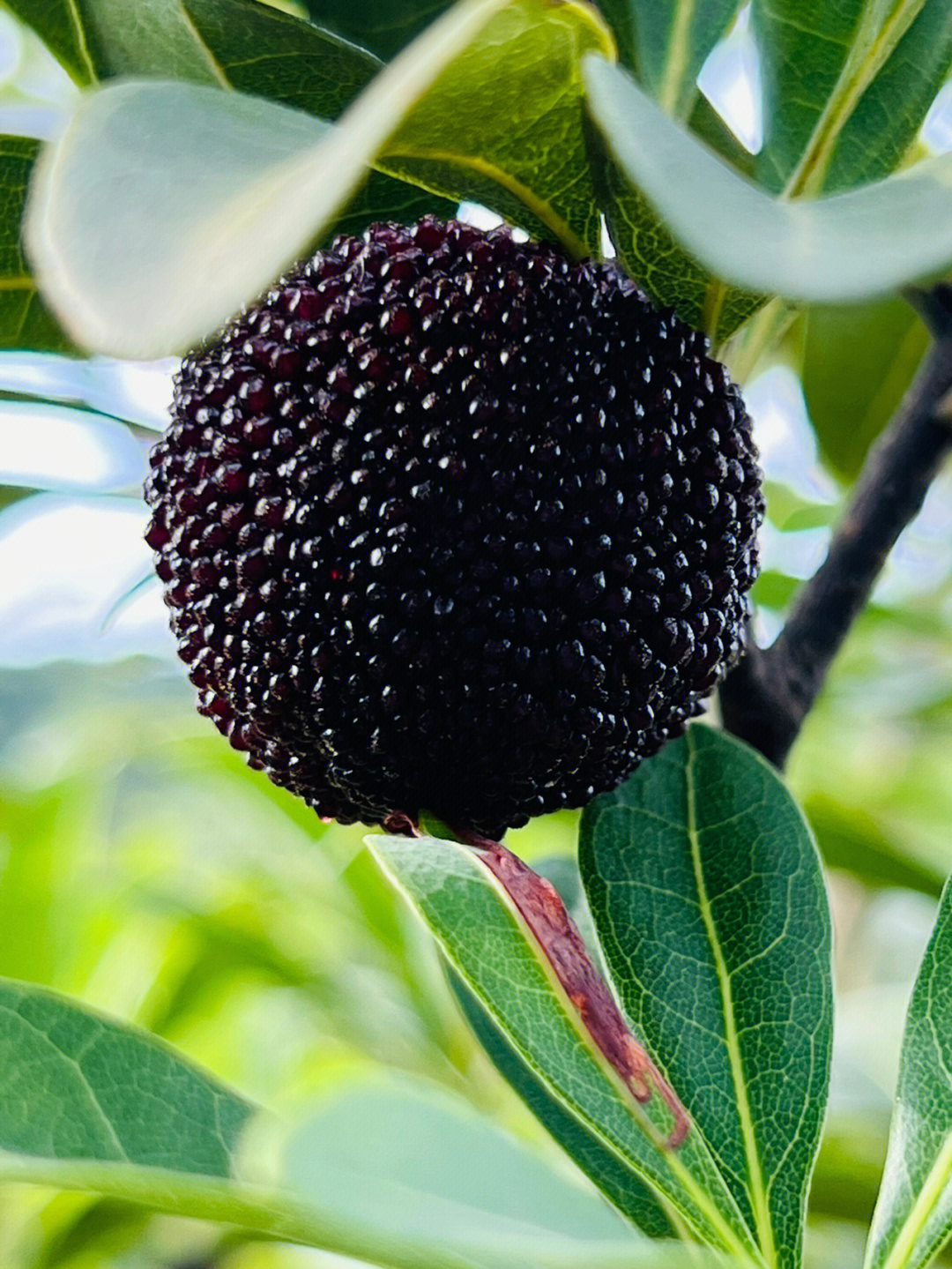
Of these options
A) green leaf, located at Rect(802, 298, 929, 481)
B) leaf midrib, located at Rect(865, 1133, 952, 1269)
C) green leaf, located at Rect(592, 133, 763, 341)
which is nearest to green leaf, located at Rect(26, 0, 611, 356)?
green leaf, located at Rect(592, 133, 763, 341)

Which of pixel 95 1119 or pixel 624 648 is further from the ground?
pixel 624 648

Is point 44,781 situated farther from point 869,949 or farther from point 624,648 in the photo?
point 869,949

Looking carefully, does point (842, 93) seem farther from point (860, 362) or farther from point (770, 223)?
point (860, 362)

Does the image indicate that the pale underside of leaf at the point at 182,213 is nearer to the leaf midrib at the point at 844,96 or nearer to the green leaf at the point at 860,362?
the leaf midrib at the point at 844,96

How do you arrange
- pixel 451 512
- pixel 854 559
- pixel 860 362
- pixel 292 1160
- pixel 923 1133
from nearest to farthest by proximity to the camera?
pixel 292 1160
pixel 451 512
pixel 923 1133
pixel 854 559
pixel 860 362

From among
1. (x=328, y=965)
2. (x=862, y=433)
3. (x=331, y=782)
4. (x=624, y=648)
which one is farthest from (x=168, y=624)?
(x=328, y=965)

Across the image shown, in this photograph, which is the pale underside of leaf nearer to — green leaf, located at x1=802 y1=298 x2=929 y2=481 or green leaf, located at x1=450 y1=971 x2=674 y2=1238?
green leaf, located at x1=450 y1=971 x2=674 y2=1238

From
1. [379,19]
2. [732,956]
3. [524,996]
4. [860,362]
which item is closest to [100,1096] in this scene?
[524,996]
